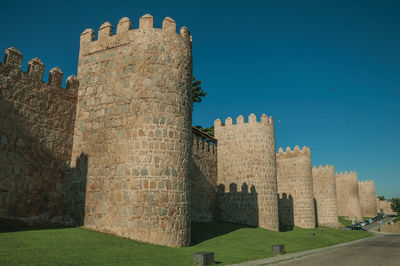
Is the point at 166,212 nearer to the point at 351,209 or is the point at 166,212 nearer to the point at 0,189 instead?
the point at 0,189

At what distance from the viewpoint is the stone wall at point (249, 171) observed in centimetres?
2142

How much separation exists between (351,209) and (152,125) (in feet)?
137

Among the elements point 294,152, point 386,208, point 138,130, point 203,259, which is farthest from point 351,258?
point 386,208

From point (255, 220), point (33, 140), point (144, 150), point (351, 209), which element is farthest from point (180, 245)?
point (351, 209)

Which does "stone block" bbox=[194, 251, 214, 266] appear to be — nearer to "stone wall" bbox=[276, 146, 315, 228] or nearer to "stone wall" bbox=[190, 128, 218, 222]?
"stone wall" bbox=[190, 128, 218, 222]

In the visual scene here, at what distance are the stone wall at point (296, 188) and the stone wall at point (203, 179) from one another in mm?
9525

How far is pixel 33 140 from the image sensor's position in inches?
464

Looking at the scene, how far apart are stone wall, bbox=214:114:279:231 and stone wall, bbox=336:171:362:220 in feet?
94.0

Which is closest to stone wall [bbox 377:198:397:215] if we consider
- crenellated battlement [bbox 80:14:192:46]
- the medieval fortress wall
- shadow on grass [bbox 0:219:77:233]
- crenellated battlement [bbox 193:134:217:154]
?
crenellated battlement [bbox 193:134:217:154]

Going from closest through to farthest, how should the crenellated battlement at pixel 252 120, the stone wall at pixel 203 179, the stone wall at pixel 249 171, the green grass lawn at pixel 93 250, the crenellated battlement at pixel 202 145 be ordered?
the green grass lawn at pixel 93 250, the stone wall at pixel 203 179, the crenellated battlement at pixel 202 145, the stone wall at pixel 249 171, the crenellated battlement at pixel 252 120

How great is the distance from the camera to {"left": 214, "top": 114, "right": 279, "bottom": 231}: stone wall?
70.3 ft

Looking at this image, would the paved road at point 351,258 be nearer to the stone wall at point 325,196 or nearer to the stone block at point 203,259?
the stone block at point 203,259

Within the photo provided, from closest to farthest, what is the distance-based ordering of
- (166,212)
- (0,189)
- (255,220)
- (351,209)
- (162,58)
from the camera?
(0,189), (166,212), (162,58), (255,220), (351,209)

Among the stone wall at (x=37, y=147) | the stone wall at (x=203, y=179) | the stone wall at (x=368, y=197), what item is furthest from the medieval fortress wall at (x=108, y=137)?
the stone wall at (x=368, y=197)
